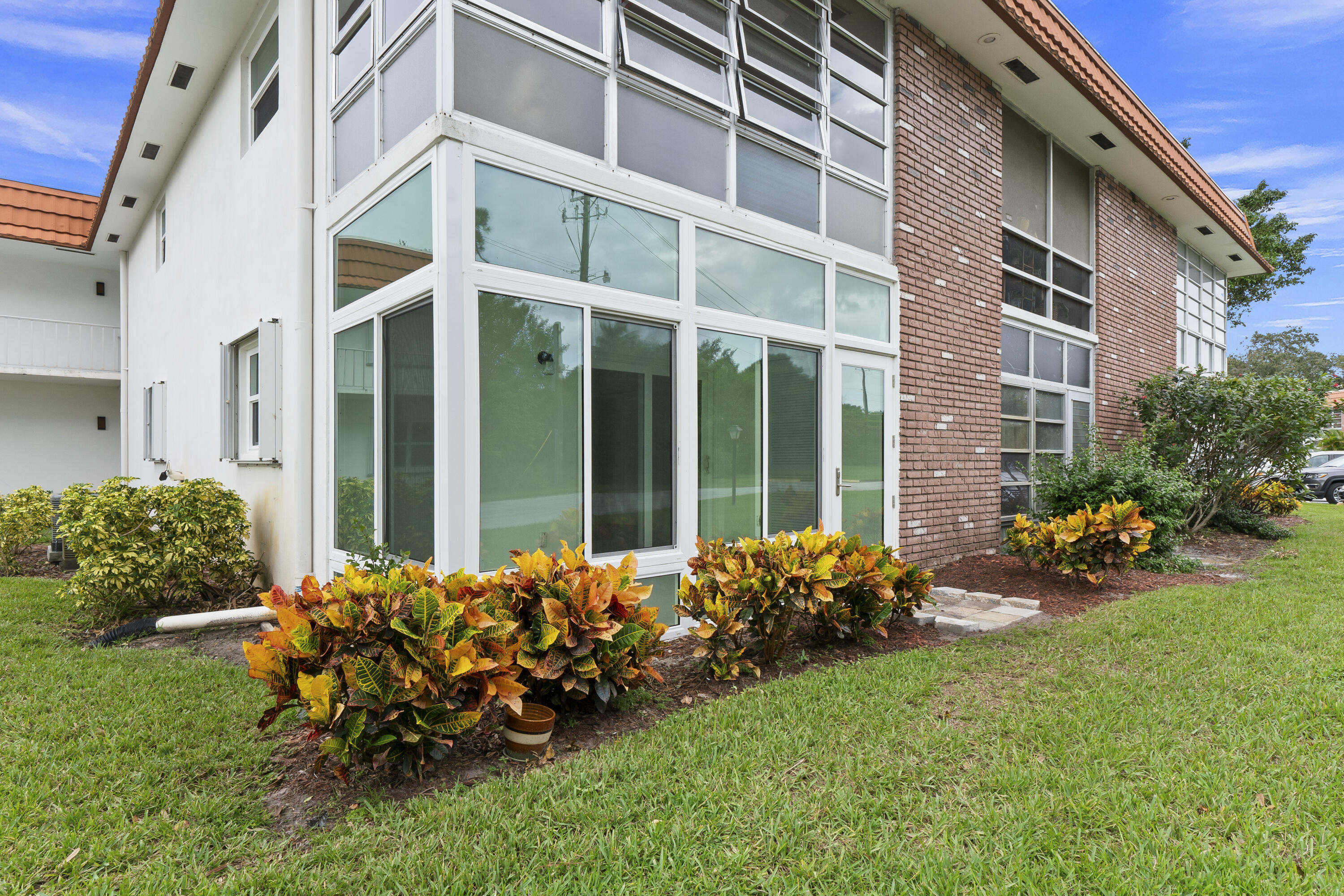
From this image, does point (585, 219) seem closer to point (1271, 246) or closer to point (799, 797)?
point (799, 797)

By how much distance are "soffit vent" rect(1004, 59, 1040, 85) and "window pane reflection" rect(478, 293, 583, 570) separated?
670 centimetres

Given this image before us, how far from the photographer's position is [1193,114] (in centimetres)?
2825

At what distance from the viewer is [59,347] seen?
43.7 feet

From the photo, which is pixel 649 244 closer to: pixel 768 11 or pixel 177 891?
pixel 768 11

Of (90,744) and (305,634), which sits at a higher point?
(305,634)

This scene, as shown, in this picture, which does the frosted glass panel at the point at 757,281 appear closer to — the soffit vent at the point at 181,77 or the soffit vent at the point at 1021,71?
the soffit vent at the point at 1021,71

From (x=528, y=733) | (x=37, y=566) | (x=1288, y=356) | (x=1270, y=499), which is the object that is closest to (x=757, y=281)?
(x=528, y=733)

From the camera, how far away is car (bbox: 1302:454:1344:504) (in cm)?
1941

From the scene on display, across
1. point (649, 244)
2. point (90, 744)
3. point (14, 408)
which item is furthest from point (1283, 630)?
point (14, 408)

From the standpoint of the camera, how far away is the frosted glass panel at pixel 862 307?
6.34 metres

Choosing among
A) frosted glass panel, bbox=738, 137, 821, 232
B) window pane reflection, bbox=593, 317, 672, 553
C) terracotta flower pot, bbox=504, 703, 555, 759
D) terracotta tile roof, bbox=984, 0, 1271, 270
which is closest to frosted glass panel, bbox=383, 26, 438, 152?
window pane reflection, bbox=593, 317, 672, 553

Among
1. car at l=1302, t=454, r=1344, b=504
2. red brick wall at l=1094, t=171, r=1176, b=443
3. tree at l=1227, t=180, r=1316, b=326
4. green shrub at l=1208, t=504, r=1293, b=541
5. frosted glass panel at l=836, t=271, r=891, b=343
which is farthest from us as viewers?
tree at l=1227, t=180, r=1316, b=326

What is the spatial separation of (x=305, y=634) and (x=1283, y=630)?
236 inches

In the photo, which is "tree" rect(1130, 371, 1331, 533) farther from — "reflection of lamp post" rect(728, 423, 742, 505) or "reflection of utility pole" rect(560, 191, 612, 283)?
"reflection of utility pole" rect(560, 191, 612, 283)
